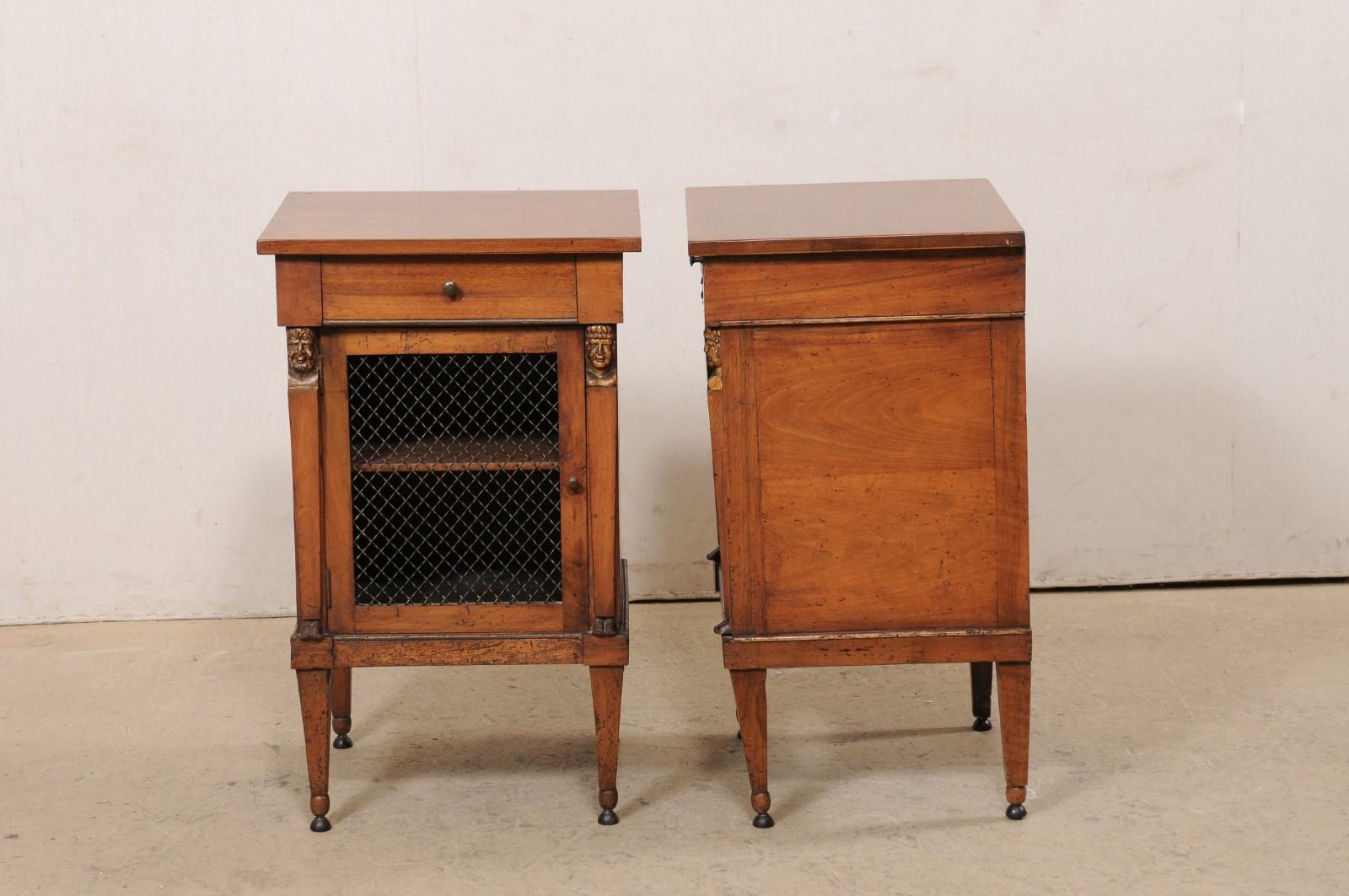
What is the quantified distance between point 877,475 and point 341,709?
4.41 ft

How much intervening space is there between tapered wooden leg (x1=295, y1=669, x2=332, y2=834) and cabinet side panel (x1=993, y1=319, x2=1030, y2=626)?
130 centimetres

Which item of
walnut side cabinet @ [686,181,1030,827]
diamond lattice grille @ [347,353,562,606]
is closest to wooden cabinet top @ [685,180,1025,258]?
walnut side cabinet @ [686,181,1030,827]

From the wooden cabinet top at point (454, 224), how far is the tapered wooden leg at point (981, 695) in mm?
1257

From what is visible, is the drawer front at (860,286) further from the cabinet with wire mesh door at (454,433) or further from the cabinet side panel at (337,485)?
the cabinet side panel at (337,485)

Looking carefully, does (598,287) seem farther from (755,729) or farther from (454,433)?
(755,729)

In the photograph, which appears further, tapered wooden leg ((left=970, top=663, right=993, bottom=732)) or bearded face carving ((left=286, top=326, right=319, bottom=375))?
tapered wooden leg ((left=970, top=663, right=993, bottom=732))

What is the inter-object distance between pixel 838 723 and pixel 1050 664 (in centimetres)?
65

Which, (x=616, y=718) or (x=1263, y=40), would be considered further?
(x=1263, y=40)

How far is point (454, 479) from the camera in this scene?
10.4 feet

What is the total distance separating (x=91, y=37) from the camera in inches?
158

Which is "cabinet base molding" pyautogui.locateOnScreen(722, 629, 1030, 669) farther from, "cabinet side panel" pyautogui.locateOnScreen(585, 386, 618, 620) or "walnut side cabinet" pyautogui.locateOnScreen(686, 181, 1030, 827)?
"cabinet side panel" pyautogui.locateOnScreen(585, 386, 618, 620)

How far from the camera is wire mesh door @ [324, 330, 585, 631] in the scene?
286 centimetres

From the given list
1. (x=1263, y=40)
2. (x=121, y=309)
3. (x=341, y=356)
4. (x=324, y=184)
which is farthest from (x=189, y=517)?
(x=1263, y=40)

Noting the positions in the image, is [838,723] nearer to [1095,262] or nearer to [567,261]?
[567,261]
